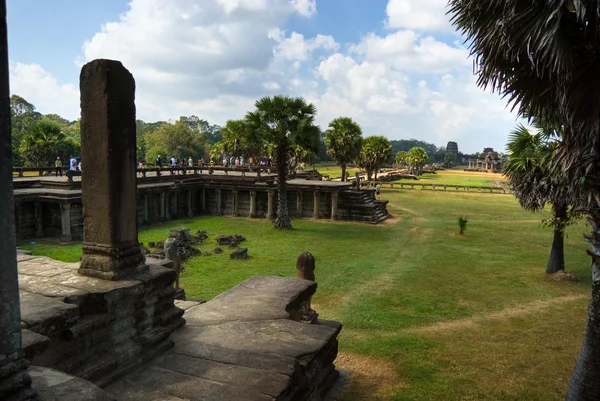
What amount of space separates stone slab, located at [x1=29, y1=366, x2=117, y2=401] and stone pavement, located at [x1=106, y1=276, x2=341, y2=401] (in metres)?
1.02

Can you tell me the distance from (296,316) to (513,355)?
166 inches

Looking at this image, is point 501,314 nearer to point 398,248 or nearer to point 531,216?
point 398,248

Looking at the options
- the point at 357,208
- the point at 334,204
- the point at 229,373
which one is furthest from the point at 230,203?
the point at 229,373

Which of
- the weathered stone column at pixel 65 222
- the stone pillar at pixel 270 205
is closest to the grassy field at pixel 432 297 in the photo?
the weathered stone column at pixel 65 222

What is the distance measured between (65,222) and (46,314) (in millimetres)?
15646

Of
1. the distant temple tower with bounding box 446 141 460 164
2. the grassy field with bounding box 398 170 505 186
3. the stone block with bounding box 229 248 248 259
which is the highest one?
the distant temple tower with bounding box 446 141 460 164

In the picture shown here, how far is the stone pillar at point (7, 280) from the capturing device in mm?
2559

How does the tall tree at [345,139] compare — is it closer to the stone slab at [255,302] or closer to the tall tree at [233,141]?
the tall tree at [233,141]

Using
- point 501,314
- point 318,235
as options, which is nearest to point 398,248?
point 318,235

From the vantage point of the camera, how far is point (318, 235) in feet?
65.9

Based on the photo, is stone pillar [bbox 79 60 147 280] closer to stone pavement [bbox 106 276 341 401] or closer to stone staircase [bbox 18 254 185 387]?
stone staircase [bbox 18 254 185 387]

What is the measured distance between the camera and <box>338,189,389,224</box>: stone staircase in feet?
79.0

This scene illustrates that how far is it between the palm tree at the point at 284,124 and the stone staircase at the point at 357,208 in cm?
459

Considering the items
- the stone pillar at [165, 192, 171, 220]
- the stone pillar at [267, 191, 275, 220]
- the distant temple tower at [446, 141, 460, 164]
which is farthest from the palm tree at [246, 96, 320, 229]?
the distant temple tower at [446, 141, 460, 164]
